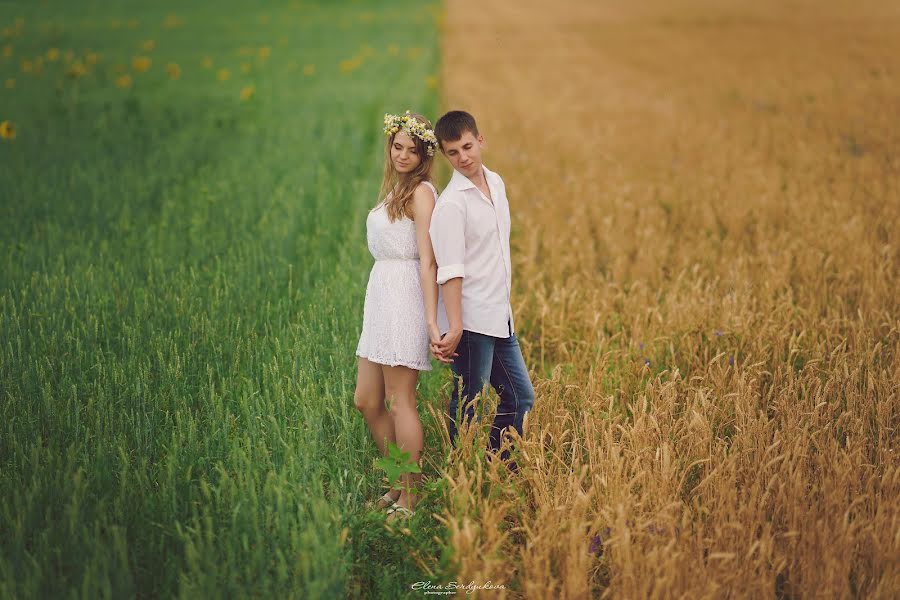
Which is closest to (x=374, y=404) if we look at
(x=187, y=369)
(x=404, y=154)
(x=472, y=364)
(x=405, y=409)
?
(x=405, y=409)

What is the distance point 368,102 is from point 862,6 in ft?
65.5

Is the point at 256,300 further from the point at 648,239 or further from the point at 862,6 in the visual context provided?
the point at 862,6

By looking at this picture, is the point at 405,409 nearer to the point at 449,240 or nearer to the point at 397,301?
the point at 397,301

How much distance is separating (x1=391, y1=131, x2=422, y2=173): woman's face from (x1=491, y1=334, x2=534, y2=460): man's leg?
2.49 ft

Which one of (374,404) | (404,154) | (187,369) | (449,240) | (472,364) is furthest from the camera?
(187,369)

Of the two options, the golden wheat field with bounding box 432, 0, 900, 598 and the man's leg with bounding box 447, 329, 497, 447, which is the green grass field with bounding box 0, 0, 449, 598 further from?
the golden wheat field with bounding box 432, 0, 900, 598

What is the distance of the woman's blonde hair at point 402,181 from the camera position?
9.00 feet

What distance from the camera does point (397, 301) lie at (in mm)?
2756

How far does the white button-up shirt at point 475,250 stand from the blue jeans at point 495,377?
9 centimetres

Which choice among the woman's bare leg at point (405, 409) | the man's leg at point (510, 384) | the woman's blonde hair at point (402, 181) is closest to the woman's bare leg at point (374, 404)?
the woman's bare leg at point (405, 409)

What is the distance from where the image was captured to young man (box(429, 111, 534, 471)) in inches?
104

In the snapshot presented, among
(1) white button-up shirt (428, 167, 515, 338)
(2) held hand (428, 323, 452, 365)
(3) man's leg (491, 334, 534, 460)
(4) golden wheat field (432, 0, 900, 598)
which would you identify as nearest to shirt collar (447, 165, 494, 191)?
(1) white button-up shirt (428, 167, 515, 338)

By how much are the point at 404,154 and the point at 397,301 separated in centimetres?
55

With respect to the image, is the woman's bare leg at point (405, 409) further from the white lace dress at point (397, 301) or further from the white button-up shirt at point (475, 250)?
the white button-up shirt at point (475, 250)
